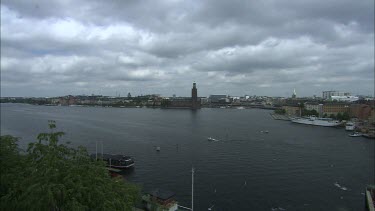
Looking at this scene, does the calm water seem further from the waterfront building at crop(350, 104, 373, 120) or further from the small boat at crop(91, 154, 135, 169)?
the waterfront building at crop(350, 104, 373, 120)

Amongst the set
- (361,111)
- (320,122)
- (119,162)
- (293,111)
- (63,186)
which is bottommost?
(119,162)

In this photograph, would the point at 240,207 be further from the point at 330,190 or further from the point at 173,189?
the point at 330,190

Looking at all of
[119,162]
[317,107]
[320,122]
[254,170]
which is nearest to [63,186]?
[119,162]

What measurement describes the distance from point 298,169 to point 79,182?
1934 cm

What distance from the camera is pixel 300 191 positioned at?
1781cm

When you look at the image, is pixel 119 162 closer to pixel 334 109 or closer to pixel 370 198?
pixel 370 198

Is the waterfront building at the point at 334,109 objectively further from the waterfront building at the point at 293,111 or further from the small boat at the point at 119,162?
the small boat at the point at 119,162

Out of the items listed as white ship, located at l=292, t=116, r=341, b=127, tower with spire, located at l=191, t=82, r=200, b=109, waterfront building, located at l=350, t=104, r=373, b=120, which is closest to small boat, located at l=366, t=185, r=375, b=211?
white ship, located at l=292, t=116, r=341, b=127

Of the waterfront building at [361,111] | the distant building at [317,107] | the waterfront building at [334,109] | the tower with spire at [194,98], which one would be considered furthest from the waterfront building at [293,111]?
the tower with spire at [194,98]

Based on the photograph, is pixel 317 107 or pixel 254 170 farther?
pixel 317 107

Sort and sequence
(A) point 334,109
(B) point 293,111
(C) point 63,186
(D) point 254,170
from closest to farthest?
1. (C) point 63,186
2. (D) point 254,170
3. (A) point 334,109
4. (B) point 293,111

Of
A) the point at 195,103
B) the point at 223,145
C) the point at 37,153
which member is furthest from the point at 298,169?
the point at 195,103

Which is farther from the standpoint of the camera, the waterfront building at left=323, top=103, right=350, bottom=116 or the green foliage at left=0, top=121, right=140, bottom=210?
the waterfront building at left=323, top=103, right=350, bottom=116

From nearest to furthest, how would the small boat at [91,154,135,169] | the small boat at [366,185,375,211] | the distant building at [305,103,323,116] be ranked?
the small boat at [366,185,375,211] < the small boat at [91,154,135,169] < the distant building at [305,103,323,116]
